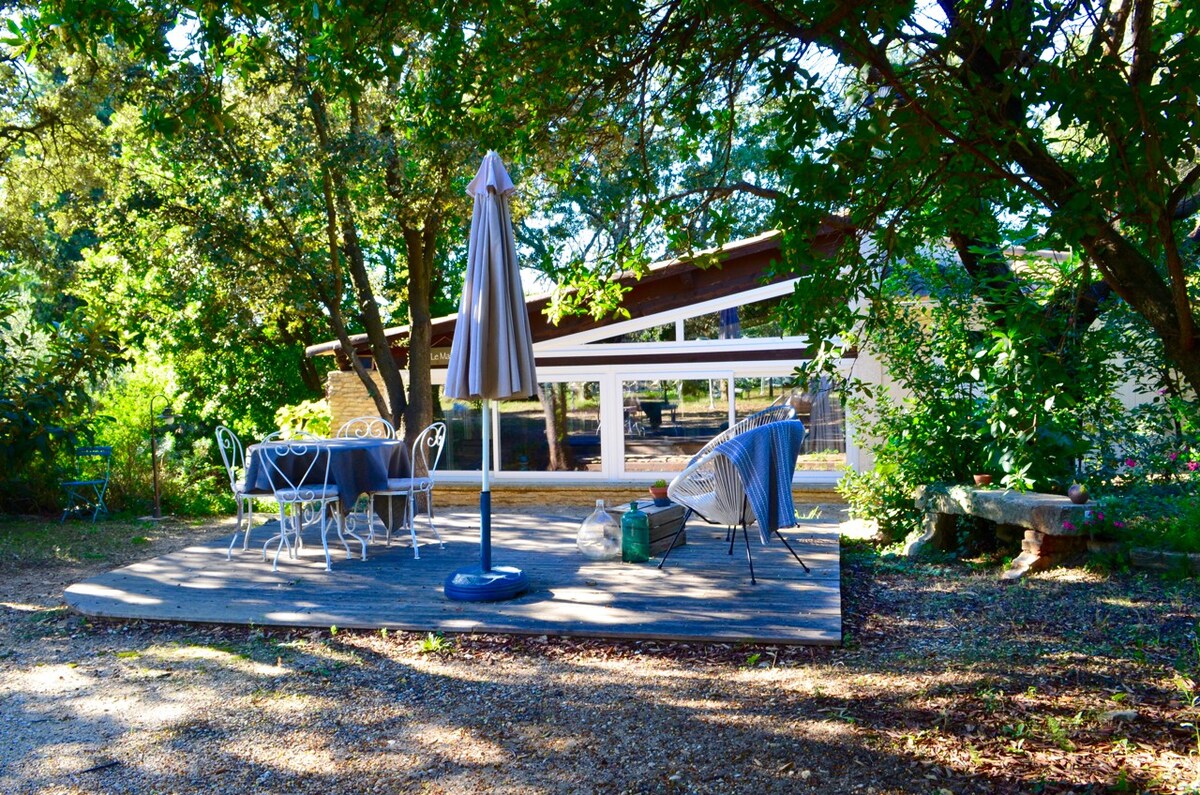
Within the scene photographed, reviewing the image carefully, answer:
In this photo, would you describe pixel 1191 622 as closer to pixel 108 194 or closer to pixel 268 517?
pixel 268 517

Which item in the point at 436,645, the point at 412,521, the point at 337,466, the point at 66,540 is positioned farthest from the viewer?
the point at 66,540

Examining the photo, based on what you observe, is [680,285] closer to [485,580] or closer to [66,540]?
[485,580]

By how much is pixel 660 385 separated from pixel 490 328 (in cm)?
577

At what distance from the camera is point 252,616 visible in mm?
5262

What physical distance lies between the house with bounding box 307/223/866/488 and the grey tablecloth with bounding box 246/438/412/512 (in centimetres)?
416

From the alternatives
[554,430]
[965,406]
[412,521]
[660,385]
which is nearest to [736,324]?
[660,385]

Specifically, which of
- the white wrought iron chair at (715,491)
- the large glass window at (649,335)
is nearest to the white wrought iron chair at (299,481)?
the white wrought iron chair at (715,491)

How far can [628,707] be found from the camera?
379 cm

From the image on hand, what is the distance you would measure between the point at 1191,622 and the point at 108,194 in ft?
35.0

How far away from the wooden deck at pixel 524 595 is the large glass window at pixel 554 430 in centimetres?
386

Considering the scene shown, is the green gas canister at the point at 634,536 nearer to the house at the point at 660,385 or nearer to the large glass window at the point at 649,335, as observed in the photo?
the house at the point at 660,385

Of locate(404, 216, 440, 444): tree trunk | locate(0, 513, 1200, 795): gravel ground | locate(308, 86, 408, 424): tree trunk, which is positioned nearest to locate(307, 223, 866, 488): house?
locate(404, 216, 440, 444): tree trunk

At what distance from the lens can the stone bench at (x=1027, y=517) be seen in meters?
5.85

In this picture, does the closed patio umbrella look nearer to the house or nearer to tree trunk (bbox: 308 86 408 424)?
the house
